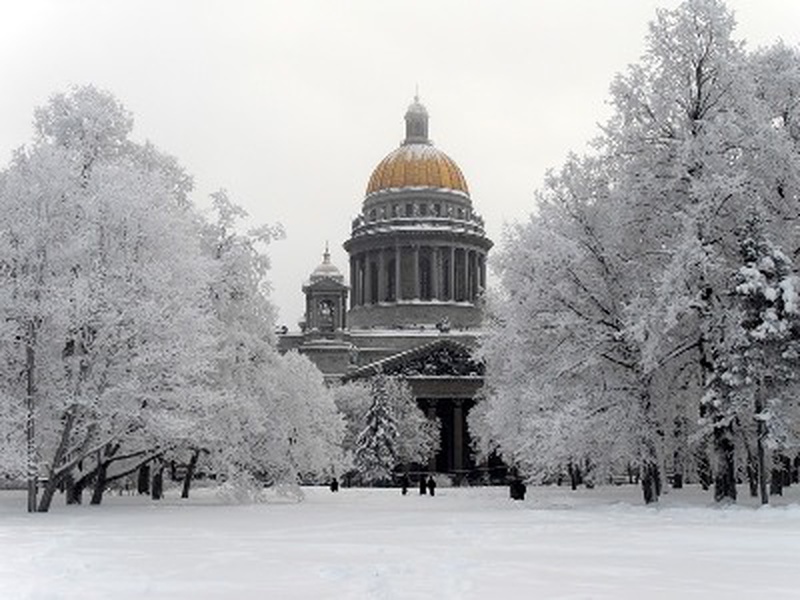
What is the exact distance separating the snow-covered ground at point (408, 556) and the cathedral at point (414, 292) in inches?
2771

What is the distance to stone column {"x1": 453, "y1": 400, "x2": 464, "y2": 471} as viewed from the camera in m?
99.6

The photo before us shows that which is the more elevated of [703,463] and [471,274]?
[471,274]

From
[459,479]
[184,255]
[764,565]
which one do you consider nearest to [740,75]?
[184,255]

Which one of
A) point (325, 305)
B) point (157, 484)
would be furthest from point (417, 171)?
point (157, 484)

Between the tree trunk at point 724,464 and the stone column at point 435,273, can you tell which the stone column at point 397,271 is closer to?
the stone column at point 435,273

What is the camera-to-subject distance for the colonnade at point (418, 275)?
408 ft

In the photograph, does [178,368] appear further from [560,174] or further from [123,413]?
[560,174]

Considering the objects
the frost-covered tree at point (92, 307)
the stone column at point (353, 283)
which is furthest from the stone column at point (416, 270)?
the frost-covered tree at point (92, 307)

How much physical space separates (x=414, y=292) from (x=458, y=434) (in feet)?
88.8

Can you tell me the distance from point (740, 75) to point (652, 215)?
4.68 meters

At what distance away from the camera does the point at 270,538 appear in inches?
869

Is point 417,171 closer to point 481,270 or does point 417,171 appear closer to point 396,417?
point 481,270

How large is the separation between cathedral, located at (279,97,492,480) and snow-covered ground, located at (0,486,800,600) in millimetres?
70373

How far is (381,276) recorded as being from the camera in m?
126
